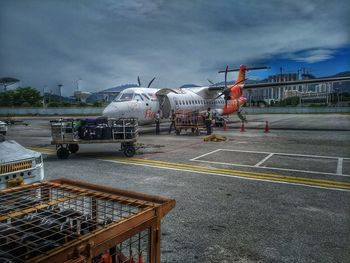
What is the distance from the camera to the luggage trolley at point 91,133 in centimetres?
1116

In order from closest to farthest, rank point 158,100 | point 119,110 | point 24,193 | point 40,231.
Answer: point 40,231 < point 24,193 < point 119,110 < point 158,100

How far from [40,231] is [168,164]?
7993mm

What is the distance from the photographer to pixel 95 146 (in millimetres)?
14906

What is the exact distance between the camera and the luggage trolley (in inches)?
440

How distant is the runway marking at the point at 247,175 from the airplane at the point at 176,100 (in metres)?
7.70

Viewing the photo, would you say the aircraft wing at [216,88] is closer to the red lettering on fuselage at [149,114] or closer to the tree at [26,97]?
the red lettering on fuselage at [149,114]

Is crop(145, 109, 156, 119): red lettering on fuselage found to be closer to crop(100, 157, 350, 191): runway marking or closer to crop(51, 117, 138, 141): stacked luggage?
crop(51, 117, 138, 141): stacked luggage

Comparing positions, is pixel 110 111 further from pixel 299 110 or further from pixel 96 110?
pixel 299 110

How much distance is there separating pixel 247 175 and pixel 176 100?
594 inches

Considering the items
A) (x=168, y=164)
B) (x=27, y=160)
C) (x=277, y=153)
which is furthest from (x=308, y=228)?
(x=277, y=153)

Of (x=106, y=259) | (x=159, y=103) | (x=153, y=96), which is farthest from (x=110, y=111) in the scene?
(x=106, y=259)

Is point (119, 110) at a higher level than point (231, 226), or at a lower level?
higher

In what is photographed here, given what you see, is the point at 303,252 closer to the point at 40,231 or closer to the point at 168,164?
the point at 40,231

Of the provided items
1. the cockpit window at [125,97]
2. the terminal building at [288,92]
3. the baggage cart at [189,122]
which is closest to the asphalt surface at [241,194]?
the cockpit window at [125,97]
